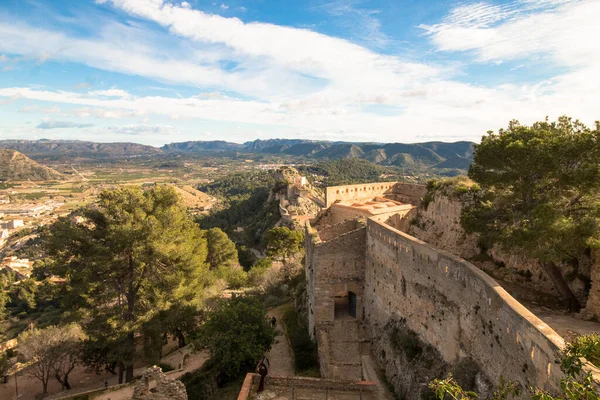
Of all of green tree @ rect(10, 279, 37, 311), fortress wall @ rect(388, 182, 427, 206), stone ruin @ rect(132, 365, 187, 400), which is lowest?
green tree @ rect(10, 279, 37, 311)

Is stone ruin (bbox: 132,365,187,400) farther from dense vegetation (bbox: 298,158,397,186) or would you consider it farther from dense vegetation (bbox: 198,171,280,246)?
dense vegetation (bbox: 298,158,397,186)

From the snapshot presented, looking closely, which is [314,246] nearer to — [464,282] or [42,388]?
[464,282]

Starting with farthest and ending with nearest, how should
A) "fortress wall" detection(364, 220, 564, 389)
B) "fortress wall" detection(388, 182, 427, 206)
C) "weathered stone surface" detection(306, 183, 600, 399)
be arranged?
"fortress wall" detection(388, 182, 427, 206) → "weathered stone surface" detection(306, 183, 600, 399) → "fortress wall" detection(364, 220, 564, 389)

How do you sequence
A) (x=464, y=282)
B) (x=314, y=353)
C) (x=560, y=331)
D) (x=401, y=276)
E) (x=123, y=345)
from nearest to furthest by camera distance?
(x=560, y=331) → (x=464, y=282) → (x=401, y=276) → (x=314, y=353) → (x=123, y=345)

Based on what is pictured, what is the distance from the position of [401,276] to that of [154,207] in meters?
12.3

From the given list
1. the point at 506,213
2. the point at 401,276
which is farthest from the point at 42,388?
the point at 506,213

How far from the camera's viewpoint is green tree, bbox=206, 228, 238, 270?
36.2 m

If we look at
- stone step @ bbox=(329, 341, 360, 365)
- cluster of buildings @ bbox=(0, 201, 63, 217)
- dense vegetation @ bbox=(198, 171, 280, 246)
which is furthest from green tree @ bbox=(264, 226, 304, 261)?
cluster of buildings @ bbox=(0, 201, 63, 217)

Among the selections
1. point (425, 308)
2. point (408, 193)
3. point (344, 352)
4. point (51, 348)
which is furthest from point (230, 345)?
point (408, 193)

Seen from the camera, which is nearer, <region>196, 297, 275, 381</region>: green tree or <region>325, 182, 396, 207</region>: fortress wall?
<region>196, 297, 275, 381</region>: green tree

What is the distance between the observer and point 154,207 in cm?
1839

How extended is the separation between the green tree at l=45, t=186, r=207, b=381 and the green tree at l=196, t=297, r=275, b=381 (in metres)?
3.59

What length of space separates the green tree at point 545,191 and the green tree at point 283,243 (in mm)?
22719

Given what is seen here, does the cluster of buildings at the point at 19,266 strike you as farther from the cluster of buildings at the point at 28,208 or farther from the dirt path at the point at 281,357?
the dirt path at the point at 281,357
